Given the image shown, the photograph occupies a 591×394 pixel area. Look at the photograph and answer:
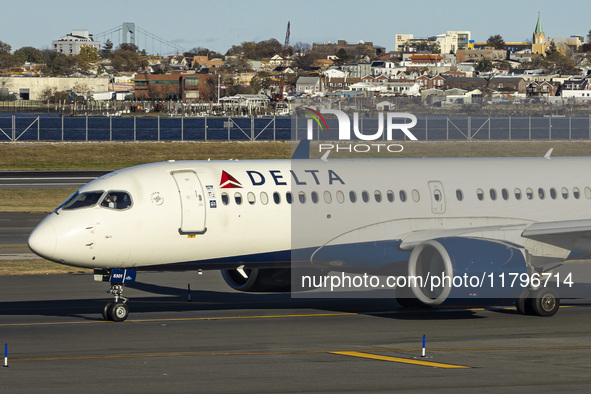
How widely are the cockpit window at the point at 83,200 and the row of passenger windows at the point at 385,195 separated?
3401mm

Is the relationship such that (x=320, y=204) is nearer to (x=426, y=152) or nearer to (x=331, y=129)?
(x=426, y=152)

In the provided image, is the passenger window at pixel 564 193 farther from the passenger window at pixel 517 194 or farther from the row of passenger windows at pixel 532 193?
the passenger window at pixel 517 194

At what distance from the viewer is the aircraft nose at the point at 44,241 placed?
25.5 metres

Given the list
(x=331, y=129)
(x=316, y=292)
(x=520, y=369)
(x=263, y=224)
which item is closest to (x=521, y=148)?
(x=331, y=129)

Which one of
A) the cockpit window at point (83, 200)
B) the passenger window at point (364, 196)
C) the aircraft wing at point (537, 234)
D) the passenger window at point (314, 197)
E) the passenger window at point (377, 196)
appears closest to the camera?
the cockpit window at point (83, 200)

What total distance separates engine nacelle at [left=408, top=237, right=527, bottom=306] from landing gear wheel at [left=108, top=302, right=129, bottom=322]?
7.77 metres

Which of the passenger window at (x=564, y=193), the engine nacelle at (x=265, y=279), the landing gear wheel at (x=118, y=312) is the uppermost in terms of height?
the passenger window at (x=564, y=193)

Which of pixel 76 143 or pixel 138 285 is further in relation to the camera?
pixel 76 143

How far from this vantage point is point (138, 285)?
118ft

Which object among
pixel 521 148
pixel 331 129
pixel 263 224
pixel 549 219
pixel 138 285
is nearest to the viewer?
pixel 263 224

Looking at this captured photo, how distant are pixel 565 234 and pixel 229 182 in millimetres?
9500

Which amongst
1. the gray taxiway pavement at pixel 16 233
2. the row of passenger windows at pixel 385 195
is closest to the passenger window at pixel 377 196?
the row of passenger windows at pixel 385 195

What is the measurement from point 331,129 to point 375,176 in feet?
275

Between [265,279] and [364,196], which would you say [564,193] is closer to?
[364,196]
